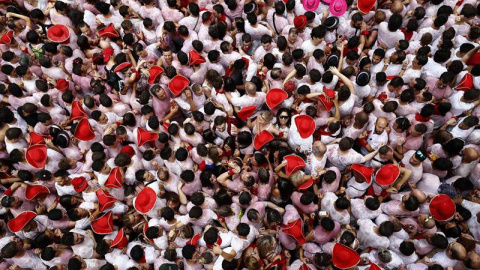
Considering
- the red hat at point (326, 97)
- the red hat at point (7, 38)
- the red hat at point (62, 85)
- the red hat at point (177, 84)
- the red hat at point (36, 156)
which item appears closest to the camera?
the red hat at point (36, 156)

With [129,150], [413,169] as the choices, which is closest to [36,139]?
[129,150]

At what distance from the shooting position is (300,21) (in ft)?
17.1

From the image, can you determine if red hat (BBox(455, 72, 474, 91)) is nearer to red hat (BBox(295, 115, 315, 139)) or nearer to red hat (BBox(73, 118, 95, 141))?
red hat (BBox(295, 115, 315, 139))

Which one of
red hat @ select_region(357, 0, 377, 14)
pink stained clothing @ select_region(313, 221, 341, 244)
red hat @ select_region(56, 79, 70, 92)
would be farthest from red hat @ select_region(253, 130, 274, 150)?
red hat @ select_region(56, 79, 70, 92)

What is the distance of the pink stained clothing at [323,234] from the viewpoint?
3.89 metres

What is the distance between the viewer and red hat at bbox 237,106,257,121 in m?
4.71

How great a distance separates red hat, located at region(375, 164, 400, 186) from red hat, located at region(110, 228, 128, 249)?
10.8ft

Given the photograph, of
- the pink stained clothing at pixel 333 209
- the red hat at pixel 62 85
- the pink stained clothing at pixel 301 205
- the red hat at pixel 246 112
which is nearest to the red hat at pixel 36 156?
the red hat at pixel 62 85

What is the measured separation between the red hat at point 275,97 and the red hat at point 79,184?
8.94 ft

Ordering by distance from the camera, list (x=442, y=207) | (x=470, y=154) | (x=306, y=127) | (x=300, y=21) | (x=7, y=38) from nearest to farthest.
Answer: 1. (x=442, y=207)
2. (x=470, y=154)
3. (x=306, y=127)
4. (x=300, y=21)
5. (x=7, y=38)

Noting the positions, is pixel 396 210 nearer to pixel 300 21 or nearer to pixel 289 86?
pixel 289 86

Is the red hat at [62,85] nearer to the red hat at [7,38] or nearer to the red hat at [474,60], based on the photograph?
the red hat at [7,38]

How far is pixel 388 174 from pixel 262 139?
1617 mm

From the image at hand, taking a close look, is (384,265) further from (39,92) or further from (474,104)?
(39,92)
